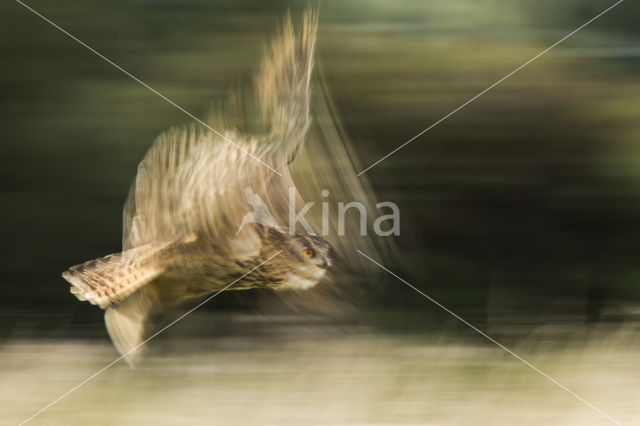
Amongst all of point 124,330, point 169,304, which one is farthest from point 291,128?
point 124,330

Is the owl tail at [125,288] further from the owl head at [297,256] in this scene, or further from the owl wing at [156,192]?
the owl head at [297,256]

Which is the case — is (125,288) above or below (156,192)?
below

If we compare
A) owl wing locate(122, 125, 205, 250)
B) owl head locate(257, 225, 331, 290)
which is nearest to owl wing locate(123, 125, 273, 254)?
owl wing locate(122, 125, 205, 250)

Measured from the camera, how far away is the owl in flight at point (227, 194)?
2455mm

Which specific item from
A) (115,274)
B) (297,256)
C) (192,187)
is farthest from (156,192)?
(297,256)

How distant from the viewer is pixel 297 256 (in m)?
2.50

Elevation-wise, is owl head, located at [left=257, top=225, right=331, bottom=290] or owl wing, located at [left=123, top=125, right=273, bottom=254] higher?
owl wing, located at [left=123, top=125, right=273, bottom=254]

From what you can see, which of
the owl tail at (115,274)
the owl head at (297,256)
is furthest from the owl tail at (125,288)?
the owl head at (297,256)

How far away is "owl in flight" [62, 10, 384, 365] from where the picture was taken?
8.05ft

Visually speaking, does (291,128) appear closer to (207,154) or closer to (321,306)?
(207,154)

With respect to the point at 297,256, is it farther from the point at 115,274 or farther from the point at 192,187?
the point at 115,274

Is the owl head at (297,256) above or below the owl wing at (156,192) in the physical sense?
below

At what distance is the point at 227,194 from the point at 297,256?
0.31 metres

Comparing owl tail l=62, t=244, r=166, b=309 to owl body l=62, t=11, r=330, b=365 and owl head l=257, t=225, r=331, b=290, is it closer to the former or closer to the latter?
owl body l=62, t=11, r=330, b=365
